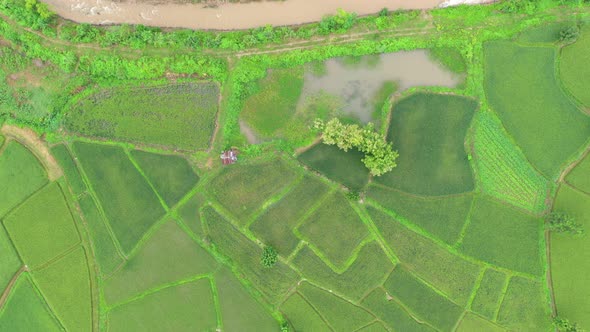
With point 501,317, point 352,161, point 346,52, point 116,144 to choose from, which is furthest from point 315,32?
point 501,317

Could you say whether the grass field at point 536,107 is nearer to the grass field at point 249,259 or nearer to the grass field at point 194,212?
the grass field at point 249,259

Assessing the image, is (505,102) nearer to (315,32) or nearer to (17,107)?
(315,32)

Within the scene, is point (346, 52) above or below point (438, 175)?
above

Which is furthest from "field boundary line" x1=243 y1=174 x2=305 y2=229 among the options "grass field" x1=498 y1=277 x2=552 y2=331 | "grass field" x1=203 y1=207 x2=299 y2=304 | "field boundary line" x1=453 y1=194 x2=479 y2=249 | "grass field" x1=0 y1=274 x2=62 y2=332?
"grass field" x1=498 y1=277 x2=552 y2=331

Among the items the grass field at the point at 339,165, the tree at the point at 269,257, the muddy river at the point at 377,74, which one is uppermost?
the muddy river at the point at 377,74

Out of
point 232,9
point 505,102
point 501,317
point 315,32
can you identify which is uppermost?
point 232,9

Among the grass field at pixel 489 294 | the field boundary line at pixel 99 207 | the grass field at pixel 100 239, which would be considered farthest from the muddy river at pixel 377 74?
the grass field at pixel 100 239

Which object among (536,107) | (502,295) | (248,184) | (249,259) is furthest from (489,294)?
(248,184)
